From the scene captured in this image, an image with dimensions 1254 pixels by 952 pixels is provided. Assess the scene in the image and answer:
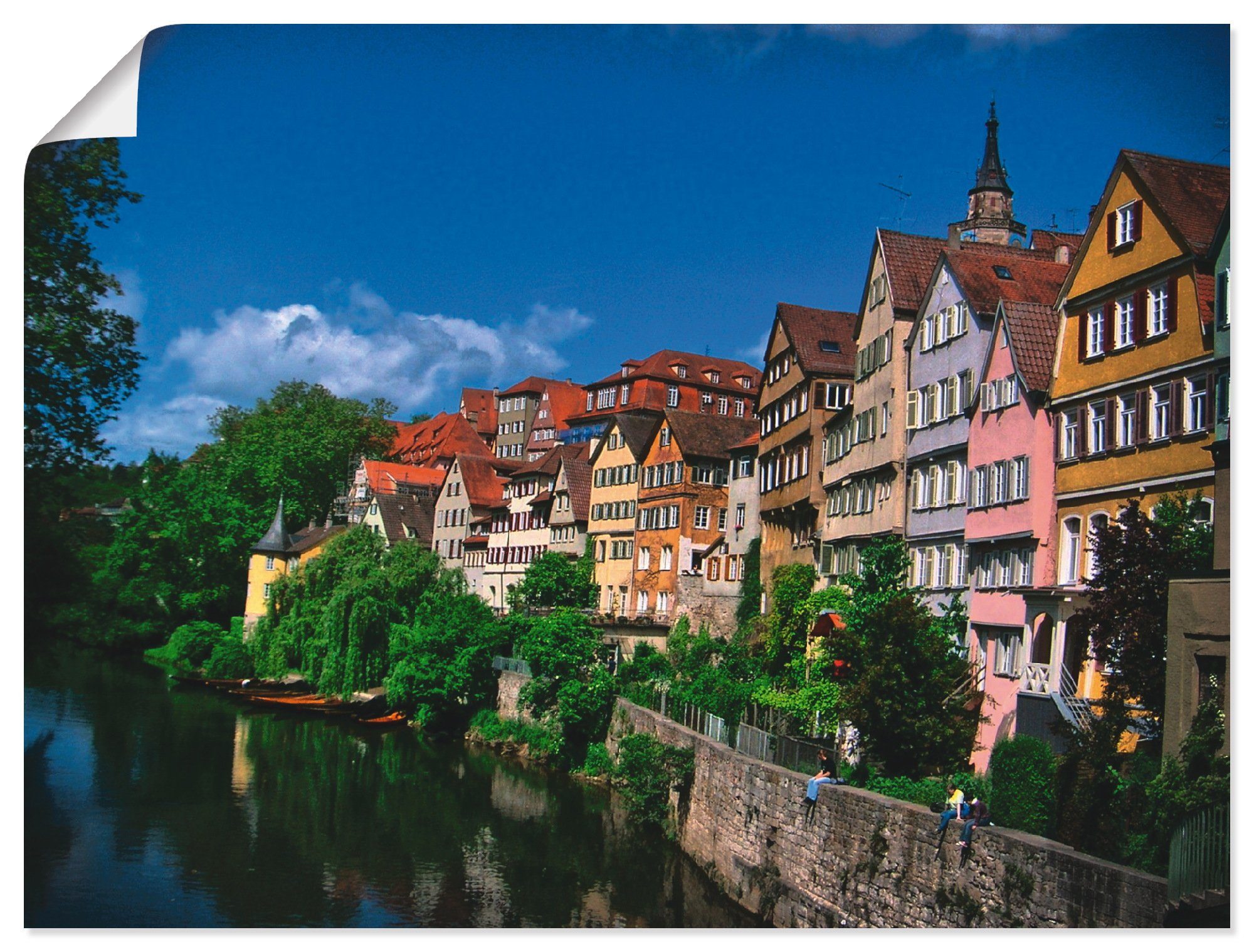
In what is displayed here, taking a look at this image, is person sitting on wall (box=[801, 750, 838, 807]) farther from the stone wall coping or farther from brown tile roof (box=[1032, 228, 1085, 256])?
brown tile roof (box=[1032, 228, 1085, 256])

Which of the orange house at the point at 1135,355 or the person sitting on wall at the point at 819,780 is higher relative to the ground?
the orange house at the point at 1135,355

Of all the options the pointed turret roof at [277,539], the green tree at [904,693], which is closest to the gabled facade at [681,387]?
the pointed turret roof at [277,539]

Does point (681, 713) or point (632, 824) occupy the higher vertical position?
point (681, 713)

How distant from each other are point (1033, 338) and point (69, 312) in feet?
43.4

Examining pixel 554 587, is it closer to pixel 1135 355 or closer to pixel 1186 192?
pixel 1135 355

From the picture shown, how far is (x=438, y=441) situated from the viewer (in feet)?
260

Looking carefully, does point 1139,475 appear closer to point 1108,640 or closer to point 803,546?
point 1108,640

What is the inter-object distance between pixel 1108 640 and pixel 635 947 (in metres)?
6.02

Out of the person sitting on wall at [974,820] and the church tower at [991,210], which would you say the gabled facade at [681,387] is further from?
the person sitting on wall at [974,820]

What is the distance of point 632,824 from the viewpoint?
76.2 feet

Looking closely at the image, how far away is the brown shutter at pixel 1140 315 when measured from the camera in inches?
600

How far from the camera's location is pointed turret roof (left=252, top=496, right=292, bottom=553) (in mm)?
48375

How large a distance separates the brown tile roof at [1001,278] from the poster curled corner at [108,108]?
44.7ft

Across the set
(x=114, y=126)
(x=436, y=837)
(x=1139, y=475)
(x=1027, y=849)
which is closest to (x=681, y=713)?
(x=436, y=837)
